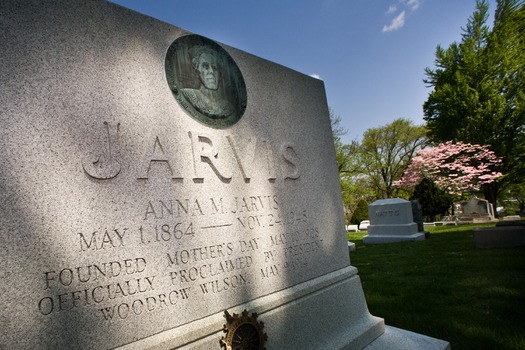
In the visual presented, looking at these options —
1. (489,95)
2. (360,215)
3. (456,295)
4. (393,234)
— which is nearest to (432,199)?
(360,215)

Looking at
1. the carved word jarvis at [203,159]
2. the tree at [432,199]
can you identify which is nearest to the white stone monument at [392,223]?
the carved word jarvis at [203,159]

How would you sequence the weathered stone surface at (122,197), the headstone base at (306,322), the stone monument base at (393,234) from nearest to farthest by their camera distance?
the weathered stone surface at (122,197), the headstone base at (306,322), the stone monument base at (393,234)

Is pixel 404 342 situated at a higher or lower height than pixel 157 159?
lower

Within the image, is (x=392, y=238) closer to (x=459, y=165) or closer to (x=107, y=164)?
(x=107, y=164)

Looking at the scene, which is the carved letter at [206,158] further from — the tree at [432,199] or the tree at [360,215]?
the tree at [360,215]

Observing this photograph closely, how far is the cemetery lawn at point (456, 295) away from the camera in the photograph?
297 centimetres

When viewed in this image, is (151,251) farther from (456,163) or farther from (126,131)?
(456,163)

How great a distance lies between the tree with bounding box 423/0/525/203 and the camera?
19531 millimetres

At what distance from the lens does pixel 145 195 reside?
188 centimetres

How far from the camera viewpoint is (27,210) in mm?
1503

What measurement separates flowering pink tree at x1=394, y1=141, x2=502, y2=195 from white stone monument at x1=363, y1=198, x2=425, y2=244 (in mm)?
12142

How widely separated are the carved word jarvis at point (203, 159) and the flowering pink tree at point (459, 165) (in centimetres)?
2152

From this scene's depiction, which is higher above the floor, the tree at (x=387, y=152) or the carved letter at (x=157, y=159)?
the tree at (x=387, y=152)

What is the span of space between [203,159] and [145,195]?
51cm
